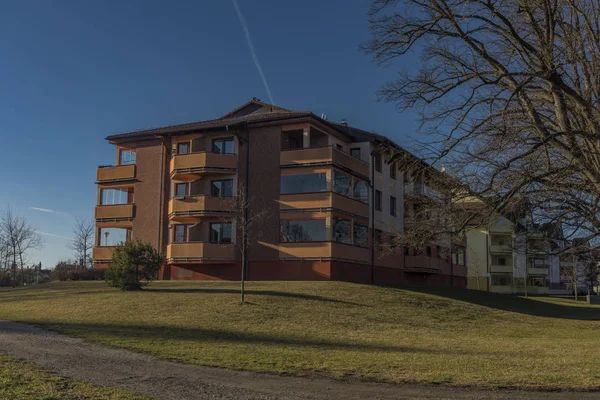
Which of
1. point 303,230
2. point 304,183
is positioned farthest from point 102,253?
point 304,183

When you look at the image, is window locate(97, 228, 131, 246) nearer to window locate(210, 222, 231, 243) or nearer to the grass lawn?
window locate(210, 222, 231, 243)

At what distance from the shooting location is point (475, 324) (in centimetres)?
2566

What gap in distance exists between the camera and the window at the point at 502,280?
78500 mm

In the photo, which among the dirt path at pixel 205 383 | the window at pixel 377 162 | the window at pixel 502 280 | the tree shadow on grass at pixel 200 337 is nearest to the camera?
the dirt path at pixel 205 383

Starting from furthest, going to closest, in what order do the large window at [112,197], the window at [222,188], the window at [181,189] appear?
1. the large window at [112,197]
2. the window at [181,189]
3. the window at [222,188]

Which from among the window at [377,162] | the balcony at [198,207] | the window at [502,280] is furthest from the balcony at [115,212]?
the window at [502,280]

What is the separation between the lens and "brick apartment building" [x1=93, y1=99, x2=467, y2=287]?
3475 centimetres

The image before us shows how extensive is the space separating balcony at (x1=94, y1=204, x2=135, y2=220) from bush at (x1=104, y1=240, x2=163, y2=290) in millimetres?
11927

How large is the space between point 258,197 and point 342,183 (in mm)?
5421

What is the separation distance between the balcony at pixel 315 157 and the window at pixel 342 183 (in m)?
0.55

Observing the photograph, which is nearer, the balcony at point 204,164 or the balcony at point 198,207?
the balcony at point 198,207

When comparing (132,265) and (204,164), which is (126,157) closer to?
(204,164)

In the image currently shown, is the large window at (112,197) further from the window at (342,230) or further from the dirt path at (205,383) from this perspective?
the dirt path at (205,383)

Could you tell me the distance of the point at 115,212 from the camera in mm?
40500
